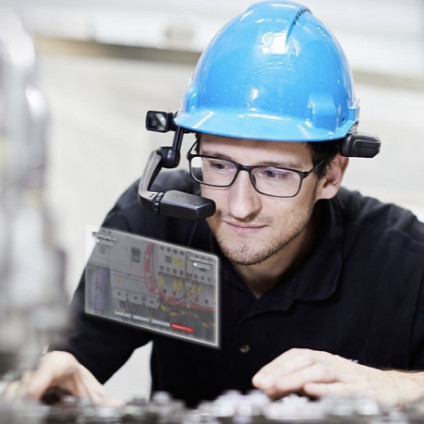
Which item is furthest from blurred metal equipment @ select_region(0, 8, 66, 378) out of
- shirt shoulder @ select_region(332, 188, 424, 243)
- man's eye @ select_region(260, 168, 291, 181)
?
shirt shoulder @ select_region(332, 188, 424, 243)

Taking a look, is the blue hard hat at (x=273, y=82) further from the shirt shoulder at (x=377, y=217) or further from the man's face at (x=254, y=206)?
the shirt shoulder at (x=377, y=217)

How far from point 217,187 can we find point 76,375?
47cm

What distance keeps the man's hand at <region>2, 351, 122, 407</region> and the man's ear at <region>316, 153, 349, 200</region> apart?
0.63 metres

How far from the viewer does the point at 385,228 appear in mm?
1720

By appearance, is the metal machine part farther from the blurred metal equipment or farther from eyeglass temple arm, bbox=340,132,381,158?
eyeglass temple arm, bbox=340,132,381,158

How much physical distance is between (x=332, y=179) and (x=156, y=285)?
44cm

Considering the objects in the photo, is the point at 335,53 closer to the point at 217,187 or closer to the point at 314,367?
the point at 217,187

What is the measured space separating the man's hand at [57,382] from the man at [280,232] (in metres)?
0.03

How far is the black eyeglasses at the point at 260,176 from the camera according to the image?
148 cm

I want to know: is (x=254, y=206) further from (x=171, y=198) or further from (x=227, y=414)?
(x=227, y=414)

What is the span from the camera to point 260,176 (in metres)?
1.49

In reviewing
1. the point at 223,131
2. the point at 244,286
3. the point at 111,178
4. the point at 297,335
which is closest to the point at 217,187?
the point at 223,131

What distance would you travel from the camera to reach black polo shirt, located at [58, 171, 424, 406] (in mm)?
1642

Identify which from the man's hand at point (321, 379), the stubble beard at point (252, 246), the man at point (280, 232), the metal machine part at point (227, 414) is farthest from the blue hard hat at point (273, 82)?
the metal machine part at point (227, 414)
